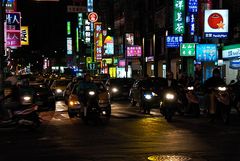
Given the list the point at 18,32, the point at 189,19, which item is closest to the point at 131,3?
the point at 189,19

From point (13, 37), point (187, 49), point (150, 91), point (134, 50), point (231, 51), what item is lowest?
point (150, 91)

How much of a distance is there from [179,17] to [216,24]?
9.16 metres

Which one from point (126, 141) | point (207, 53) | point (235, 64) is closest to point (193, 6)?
point (207, 53)

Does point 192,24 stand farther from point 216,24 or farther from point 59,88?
point 59,88

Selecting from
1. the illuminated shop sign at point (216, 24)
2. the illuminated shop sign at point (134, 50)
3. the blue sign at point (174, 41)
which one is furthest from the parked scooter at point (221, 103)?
the illuminated shop sign at point (134, 50)

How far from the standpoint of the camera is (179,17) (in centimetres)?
4141

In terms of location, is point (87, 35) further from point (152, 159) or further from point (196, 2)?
point (152, 159)

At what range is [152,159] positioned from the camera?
976 centimetres

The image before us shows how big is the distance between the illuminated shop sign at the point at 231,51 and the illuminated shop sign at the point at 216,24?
1.14 metres

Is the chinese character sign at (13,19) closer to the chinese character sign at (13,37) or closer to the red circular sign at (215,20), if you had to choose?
the chinese character sign at (13,37)

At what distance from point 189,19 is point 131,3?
29458 mm

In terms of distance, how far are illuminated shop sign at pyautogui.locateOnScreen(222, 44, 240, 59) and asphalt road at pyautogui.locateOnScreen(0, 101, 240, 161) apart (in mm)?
15410

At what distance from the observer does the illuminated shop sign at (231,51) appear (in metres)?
32.5

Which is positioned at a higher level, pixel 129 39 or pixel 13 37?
pixel 129 39
